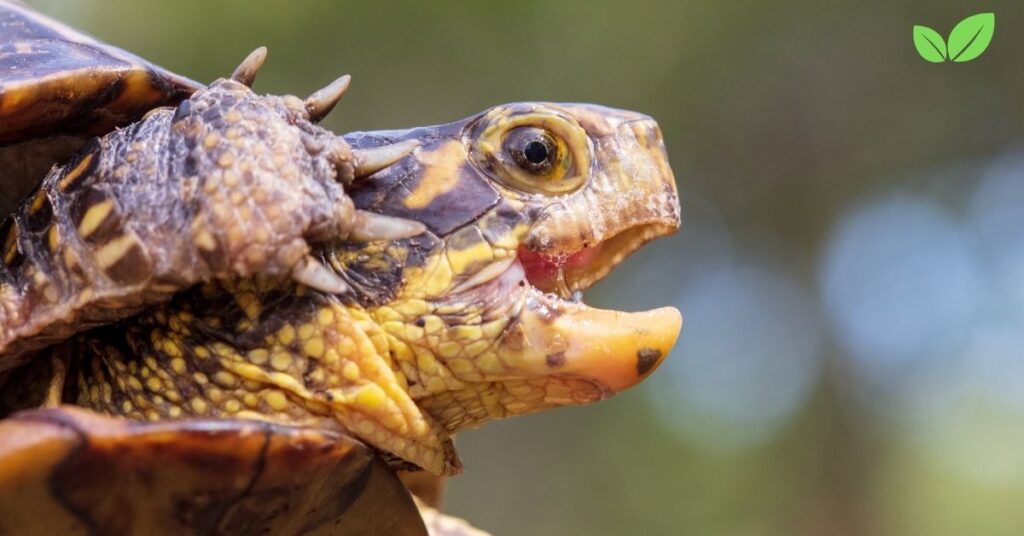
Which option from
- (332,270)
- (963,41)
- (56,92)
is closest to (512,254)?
(332,270)

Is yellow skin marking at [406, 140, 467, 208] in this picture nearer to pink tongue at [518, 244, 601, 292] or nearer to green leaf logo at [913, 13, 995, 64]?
pink tongue at [518, 244, 601, 292]

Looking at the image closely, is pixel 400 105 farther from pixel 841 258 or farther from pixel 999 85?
pixel 999 85

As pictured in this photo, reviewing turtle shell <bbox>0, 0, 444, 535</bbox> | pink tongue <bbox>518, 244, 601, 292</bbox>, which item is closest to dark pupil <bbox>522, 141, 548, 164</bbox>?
pink tongue <bbox>518, 244, 601, 292</bbox>

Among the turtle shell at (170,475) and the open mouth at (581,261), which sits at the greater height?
the open mouth at (581,261)

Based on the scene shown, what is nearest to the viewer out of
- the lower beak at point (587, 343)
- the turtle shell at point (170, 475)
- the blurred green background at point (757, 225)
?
the turtle shell at point (170, 475)

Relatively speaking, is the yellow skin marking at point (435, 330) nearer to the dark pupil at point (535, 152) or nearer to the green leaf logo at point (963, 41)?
the dark pupil at point (535, 152)

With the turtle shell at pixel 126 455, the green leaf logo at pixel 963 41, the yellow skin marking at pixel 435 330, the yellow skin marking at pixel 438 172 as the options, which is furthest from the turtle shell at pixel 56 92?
the green leaf logo at pixel 963 41
